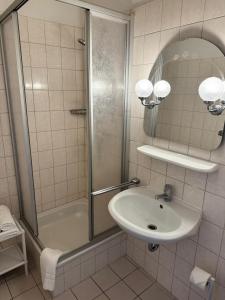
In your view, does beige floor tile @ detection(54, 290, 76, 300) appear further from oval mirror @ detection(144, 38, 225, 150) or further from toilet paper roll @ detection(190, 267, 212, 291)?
oval mirror @ detection(144, 38, 225, 150)

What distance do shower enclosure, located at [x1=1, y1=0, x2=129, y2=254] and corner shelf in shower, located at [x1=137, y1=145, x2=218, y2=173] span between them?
38 centimetres

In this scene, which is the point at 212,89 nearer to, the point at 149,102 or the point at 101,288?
the point at 149,102

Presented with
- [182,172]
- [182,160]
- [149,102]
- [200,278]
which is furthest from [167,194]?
[149,102]

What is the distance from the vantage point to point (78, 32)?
7.30 ft

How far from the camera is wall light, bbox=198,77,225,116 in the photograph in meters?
1.13

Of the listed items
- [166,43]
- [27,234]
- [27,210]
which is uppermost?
[166,43]

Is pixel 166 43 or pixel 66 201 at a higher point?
pixel 166 43

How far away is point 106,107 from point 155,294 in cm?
155

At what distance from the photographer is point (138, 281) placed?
1870mm

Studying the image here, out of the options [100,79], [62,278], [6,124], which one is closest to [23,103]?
[6,124]

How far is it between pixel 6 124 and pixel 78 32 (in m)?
1.19

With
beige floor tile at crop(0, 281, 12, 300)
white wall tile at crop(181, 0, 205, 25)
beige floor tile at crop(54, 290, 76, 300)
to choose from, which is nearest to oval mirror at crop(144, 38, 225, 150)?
white wall tile at crop(181, 0, 205, 25)

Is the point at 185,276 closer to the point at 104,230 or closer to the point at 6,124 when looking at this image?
the point at 104,230

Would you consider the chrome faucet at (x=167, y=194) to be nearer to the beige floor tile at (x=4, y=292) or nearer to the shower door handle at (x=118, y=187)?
the shower door handle at (x=118, y=187)
